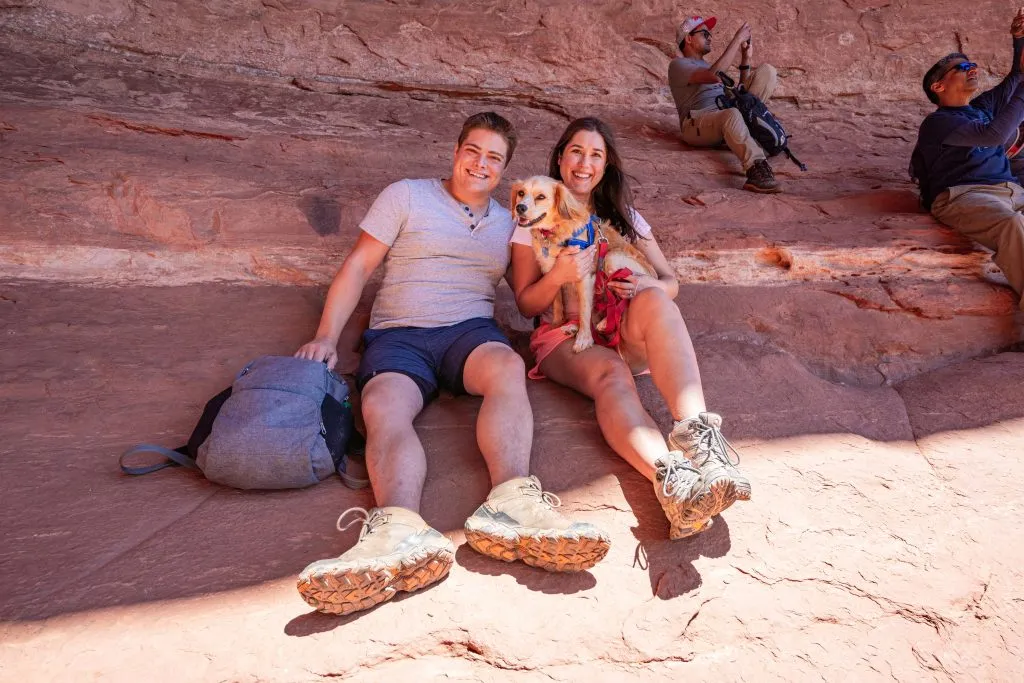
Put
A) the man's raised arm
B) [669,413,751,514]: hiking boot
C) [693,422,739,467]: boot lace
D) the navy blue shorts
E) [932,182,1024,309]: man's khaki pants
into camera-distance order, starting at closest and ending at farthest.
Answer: [669,413,751,514]: hiking boot → [693,422,739,467]: boot lace → the navy blue shorts → [932,182,1024,309]: man's khaki pants → the man's raised arm

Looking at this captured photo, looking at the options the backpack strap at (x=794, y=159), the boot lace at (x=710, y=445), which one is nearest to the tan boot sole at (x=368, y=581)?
the boot lace at (x=710, y=445)

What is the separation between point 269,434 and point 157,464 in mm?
565

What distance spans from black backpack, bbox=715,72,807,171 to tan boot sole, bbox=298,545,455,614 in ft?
14.8

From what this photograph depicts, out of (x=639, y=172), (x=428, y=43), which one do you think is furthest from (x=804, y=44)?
(x=428, y=43)

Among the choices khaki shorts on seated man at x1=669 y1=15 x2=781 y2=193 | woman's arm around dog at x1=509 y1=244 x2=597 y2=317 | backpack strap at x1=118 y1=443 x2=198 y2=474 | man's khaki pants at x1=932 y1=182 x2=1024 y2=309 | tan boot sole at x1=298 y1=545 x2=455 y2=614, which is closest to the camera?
tan boot sole at x1=298 y1=545 x2=455 y2=614

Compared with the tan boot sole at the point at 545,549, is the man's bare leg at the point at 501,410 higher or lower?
higher

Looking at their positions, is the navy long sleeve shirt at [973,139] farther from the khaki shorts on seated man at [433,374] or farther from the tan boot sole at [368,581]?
the tan boot sole at [368,581]

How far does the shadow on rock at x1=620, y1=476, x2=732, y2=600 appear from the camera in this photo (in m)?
2.24

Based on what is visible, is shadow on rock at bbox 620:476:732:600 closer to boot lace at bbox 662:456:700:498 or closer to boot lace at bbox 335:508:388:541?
boot lace at bbox 662:456:700:498

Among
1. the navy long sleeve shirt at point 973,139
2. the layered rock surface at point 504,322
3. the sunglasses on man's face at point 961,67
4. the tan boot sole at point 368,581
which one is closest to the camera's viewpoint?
the tan boot sole at point 368,581

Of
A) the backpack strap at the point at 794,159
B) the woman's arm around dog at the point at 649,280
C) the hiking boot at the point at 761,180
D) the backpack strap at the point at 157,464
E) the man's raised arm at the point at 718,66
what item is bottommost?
the backpack strap at the point at 157,464

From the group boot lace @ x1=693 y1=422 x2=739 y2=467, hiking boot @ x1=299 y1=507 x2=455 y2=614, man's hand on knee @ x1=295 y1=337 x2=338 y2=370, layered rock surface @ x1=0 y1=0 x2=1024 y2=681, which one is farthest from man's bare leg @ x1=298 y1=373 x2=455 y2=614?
boot lace @ x1=693 y1=422 x2=739 y2=467

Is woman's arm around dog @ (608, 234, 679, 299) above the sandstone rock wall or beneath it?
beneath

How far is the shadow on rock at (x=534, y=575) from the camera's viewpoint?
7.20 ft
